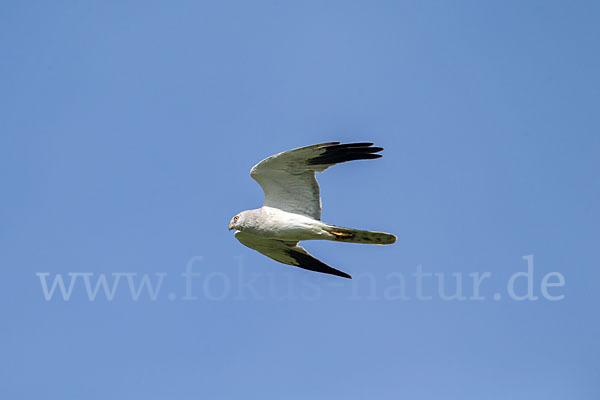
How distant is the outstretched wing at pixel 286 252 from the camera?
1554 centimetres

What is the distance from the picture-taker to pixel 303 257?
629 inches

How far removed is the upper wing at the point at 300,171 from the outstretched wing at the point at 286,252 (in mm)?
923

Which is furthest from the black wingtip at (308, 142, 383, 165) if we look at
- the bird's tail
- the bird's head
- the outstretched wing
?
the outstretched wing

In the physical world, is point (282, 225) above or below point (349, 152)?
below

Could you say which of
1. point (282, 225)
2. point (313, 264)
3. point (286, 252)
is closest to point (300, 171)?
point (282, 225)

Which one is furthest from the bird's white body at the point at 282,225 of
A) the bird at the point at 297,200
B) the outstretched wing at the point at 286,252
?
the outstretched wing at the point at 286,252

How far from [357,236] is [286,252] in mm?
2277

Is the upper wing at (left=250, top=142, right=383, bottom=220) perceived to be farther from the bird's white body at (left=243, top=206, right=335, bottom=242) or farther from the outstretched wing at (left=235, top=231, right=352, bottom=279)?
the outstretched wing at (left=235, top=231, right=352, bottom=279)

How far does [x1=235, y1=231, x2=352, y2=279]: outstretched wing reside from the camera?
51.0ft

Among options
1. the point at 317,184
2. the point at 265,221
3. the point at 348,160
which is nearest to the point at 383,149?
the point at 348,160

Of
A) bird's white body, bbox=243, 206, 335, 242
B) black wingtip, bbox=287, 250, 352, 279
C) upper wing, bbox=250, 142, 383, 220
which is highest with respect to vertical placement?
upper wing, bbox=250, 142, 383, 220

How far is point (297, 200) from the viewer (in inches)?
582

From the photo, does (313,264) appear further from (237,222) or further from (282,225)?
(237,222)

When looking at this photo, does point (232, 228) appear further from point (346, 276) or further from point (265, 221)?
point (346, 276)
